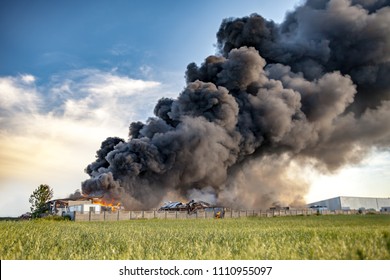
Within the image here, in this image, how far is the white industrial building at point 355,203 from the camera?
99394 mm

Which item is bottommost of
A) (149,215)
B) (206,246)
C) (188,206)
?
Result: (206,246)

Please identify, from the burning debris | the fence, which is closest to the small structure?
the fence

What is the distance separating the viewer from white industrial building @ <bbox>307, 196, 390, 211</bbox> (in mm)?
99394

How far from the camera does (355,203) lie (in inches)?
3996

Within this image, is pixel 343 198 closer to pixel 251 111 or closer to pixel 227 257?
pixel 251 111

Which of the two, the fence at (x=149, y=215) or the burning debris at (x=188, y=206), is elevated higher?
the burning debris at (x=188, y=206)

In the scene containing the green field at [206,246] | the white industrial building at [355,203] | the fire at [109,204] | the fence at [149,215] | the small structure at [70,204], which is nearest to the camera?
the green field at [206,246]

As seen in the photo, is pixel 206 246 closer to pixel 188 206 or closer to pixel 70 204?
pixel 70 204

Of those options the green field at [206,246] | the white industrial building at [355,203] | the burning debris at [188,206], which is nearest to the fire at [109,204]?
the burning debris at [188,206]

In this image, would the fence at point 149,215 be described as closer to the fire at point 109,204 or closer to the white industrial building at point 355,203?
the fire at point 109,204

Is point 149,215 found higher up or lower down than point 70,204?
lower down

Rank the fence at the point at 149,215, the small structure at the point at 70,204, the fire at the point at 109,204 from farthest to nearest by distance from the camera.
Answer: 1. the fire at the point at 109,204
2. the small structure at the point at 70,204
3. the fence at the point at 149,215

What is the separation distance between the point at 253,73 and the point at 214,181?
27.8 m

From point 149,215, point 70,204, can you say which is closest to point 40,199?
point 70,204
